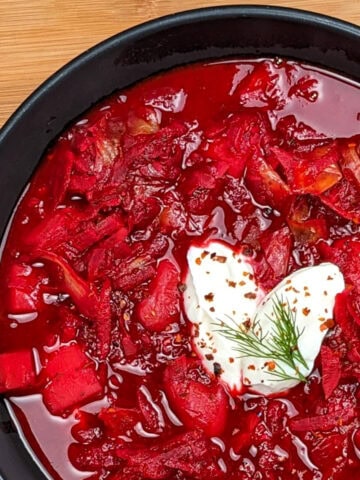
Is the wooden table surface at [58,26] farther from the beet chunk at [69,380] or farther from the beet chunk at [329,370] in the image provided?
the beet chunk at [329,370]

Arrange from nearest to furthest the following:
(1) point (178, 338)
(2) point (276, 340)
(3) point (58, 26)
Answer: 1. (2) point (276, 340)
2. (1) point (178, 338)
3. (3) point (58, 26)

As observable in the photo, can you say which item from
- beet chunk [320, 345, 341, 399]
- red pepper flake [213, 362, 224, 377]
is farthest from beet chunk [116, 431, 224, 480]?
beet chunk [320, 345, 341, 399]

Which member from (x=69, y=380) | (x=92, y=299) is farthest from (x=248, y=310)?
(x=69, y=380)

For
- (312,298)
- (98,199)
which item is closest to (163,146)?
(98,199)

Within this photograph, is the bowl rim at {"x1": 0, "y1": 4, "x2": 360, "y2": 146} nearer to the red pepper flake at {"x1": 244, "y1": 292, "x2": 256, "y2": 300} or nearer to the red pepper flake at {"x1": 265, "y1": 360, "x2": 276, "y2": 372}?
the red pepper flake at {"x1": 244, "y1": 292, "x2": 256, "y2": 300}

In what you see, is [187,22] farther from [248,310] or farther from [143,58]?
[248,310]
